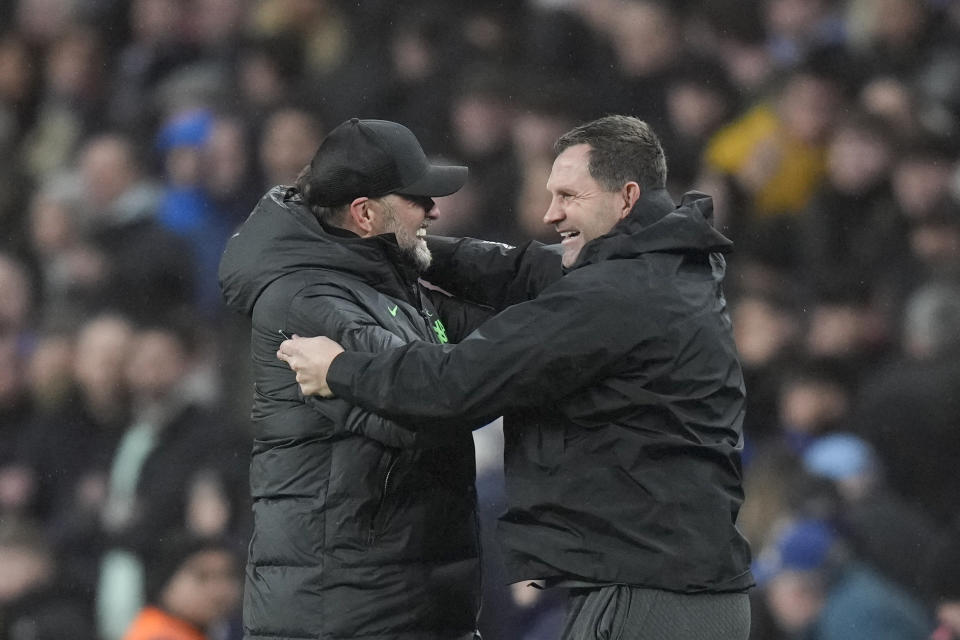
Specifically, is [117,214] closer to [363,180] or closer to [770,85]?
[770,85]

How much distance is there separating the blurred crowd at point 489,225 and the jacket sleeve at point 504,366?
4.87 feet

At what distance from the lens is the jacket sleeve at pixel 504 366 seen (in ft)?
6.51

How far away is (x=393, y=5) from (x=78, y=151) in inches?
61.4

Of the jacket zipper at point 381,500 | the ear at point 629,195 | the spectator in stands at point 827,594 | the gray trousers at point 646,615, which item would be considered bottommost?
the spectator in stands at point 827,594

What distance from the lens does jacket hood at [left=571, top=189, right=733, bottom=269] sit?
6.81ft

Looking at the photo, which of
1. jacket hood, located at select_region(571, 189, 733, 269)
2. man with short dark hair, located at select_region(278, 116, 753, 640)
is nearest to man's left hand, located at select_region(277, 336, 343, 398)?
man with short dark hair, located at select_region(278, 116, 753, 640)

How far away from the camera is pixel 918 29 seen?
12.0 ft

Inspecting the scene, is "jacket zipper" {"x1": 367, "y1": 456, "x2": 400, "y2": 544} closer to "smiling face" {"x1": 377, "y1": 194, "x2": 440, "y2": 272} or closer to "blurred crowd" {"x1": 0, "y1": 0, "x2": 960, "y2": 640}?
"smiling face" {"x1": 377, "y1": 194, "x2": 440, "y2": 272}

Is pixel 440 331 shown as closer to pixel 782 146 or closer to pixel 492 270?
pixel 492 270

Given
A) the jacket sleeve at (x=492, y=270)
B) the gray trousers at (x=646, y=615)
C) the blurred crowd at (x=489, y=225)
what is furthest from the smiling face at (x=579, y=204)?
the blurred crowd at (x=489, y=225)

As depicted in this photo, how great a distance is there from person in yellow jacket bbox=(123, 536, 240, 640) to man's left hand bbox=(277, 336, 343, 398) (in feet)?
6.40

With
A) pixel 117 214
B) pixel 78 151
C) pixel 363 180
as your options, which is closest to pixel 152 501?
pixel 117 214

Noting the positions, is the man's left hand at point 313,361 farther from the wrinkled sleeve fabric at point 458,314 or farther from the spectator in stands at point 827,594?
the spectator in stands at point 827,594

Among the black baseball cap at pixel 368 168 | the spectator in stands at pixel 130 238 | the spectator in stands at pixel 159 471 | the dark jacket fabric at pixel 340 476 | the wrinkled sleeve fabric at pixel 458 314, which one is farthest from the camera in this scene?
the spectator in stands at pixel 130 238
